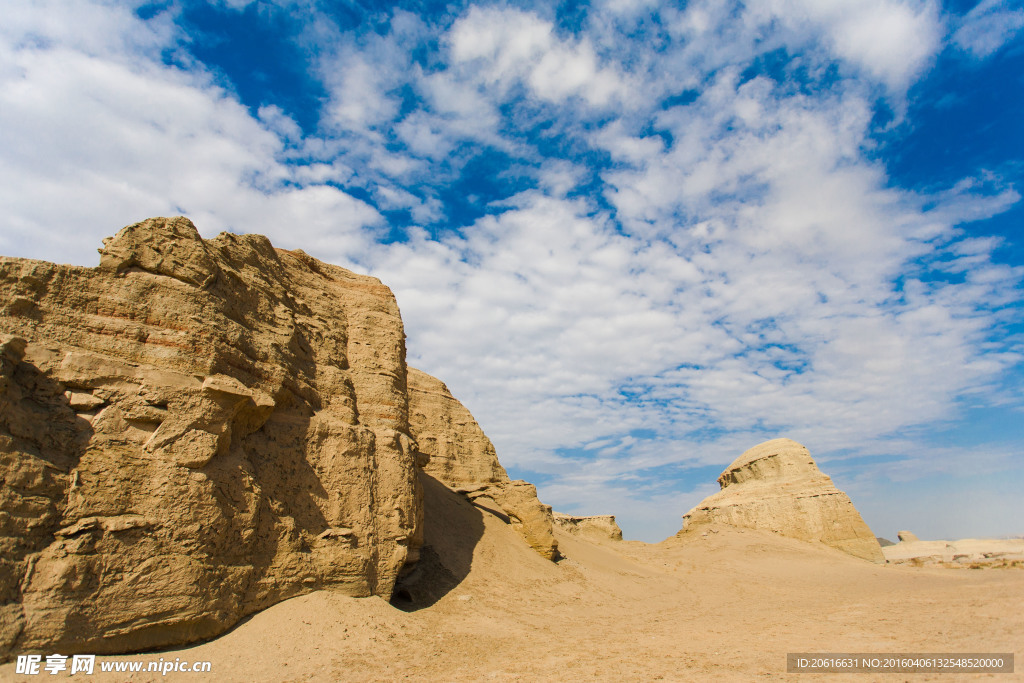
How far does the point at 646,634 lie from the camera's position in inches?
397

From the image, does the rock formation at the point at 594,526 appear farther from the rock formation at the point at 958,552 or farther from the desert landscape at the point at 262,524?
the desert landscape at the point at 262,524

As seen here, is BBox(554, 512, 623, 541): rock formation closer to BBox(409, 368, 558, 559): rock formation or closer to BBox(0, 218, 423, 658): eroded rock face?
BBox(409, 368, 558, 559): rock formation

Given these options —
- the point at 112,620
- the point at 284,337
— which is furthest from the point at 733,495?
the point at 112,620

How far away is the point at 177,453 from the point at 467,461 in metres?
15.4

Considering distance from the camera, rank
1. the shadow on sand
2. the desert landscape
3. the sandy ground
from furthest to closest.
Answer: the shadow on sand → the sandy ground → the desert landscape

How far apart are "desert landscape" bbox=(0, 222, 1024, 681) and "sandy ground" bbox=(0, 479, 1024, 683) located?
0.06m

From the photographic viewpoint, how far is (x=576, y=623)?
1136 centimetres

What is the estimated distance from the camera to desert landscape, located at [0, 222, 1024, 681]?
634 centimetres

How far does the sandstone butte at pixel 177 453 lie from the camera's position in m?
6.16
